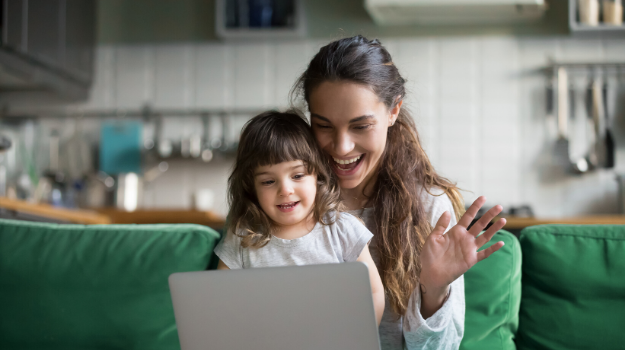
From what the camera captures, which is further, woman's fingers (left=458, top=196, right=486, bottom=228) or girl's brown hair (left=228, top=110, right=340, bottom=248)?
girl's brown hair (left=228, top=110, right=340, bottom=248)

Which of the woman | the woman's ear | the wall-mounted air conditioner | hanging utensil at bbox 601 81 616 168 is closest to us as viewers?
the woman

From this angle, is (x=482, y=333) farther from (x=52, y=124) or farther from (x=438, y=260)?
(x=52, y=124)

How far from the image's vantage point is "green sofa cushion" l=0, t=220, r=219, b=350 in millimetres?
1329

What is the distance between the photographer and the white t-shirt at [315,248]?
120cm

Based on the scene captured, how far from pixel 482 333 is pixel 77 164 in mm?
3330

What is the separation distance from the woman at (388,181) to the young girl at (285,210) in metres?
0.08

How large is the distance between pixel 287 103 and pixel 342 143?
2.57 meters

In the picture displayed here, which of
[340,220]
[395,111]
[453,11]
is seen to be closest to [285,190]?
[340,220]

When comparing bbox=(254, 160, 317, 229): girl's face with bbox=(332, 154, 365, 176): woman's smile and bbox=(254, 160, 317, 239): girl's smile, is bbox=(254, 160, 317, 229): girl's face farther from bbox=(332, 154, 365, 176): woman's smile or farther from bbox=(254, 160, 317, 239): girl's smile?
bbox=(332, 154, 365, 176): woman's smile

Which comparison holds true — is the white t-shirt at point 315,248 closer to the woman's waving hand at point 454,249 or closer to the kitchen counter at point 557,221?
the woman's waving hand at point 454,249

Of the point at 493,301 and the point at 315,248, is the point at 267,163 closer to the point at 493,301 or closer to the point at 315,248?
the point at 315,248

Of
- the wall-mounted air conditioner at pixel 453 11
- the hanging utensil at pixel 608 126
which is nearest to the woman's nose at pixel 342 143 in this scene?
the wall-mounted air conditioner at pixel 453 11

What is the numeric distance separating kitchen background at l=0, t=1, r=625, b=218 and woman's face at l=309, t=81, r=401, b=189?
2.17 m

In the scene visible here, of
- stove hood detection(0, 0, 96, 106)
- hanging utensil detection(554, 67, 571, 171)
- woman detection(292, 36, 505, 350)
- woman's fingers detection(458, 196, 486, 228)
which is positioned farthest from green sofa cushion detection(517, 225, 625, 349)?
stove hood detection(0, 0, 96, 106)
